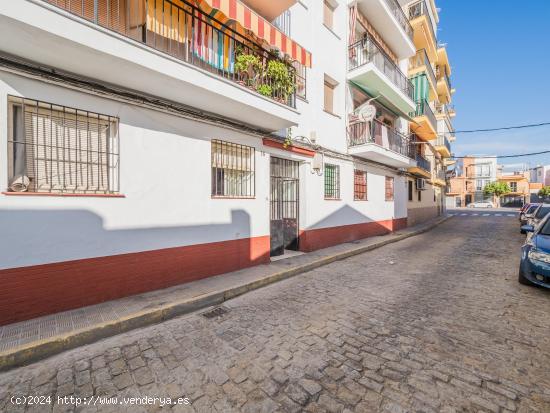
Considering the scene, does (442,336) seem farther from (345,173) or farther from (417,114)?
(417,114)

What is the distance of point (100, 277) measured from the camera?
14.4 feet

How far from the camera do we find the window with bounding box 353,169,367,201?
37.9ft

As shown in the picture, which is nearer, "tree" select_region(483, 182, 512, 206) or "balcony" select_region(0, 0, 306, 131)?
"balcony" select_region(0, 0, 306, 131)

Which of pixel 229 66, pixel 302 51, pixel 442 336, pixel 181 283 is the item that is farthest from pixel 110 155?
pixel 442 336

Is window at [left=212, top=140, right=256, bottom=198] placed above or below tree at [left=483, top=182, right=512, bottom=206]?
below

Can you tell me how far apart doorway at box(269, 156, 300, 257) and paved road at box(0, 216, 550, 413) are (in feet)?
10.0

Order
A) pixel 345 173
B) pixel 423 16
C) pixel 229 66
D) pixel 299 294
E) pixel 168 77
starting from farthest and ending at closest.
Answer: pixel 423 16, pixel 345 173, pixel 229 66, pixel 299 294, pixel 168 77

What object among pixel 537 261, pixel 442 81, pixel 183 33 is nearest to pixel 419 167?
pixel 537 261

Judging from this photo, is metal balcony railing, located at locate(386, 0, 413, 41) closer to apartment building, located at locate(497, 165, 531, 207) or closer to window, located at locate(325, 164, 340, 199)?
window, located at locate(325, 164, 340, 199)

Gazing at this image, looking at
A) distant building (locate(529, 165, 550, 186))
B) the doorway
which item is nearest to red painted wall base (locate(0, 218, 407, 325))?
the doorway

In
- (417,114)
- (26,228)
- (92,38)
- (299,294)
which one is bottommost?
(299,294)

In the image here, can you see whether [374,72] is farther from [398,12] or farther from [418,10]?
[418,10]

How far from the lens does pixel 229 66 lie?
595cm

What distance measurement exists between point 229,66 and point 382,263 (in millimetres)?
6720
